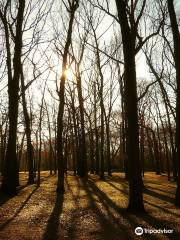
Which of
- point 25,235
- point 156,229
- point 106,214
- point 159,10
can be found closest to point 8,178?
point 106,214

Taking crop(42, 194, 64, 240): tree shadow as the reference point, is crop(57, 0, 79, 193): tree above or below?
above

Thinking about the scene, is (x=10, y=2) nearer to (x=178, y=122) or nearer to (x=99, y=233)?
(x=178, y=122)

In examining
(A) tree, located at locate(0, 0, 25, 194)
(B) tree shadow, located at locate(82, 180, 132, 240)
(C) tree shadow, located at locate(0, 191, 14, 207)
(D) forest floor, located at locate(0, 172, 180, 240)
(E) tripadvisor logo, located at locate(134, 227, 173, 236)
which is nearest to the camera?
(B) tree shadow, located at locate(82, 180, 132, 240)

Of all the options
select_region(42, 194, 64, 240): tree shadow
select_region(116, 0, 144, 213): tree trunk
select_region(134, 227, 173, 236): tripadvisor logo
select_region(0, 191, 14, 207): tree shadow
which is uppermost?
select_region(116, 0, 144, 213): tree trunk

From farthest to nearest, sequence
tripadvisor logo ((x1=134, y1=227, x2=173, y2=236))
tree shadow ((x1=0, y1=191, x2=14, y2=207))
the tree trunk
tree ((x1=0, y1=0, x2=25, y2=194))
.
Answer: tree ((x1=0, y1=0, x2=25, y2=194)) → tree shadow ((x1=0, y1=191, x2=14, y2=207)) → the tree trunk → tripadvisor logo ((x1=134, y1=227, x2=173, y2=236))

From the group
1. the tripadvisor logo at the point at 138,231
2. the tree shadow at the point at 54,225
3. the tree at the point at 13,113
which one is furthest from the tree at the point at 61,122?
the tripadvisor logo at the point at 138,231

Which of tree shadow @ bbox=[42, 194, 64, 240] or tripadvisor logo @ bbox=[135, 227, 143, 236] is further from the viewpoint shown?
tripadvisor logo @ bbox=[135, 227, 143, 236]

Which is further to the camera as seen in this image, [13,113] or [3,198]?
[13,113]

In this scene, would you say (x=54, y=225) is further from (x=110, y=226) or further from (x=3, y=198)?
(x=3, y=198)

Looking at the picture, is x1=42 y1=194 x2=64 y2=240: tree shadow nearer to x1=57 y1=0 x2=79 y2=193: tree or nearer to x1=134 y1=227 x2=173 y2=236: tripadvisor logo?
x1=134 y1=227 x2=173 y2=236: tripadvisor logo

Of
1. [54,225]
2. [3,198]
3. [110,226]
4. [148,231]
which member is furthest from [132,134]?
[3,198]

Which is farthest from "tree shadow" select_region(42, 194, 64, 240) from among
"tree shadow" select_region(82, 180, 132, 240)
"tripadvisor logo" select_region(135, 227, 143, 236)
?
"tripadvisor logo" select_region(135, 227, 143, 236)

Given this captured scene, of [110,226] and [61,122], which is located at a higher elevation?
[61,122]

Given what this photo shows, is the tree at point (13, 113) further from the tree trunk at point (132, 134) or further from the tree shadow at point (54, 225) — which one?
the tree trunk at point (132, 134)
